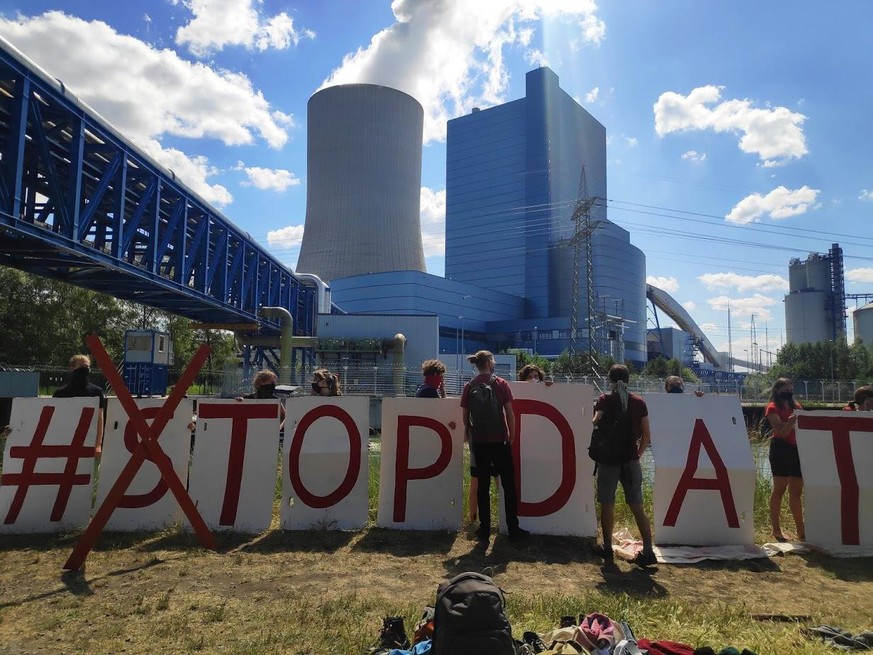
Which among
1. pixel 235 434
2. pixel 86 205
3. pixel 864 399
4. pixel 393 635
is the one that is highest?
pixel 86 205

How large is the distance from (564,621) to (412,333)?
1688 inches

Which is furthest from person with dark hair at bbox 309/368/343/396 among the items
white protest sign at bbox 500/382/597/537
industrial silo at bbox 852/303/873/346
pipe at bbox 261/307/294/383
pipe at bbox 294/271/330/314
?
industrial silo at bbox 852/303/873/346

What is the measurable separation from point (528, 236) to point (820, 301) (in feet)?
170

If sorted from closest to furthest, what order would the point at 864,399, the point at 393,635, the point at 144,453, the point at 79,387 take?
the point at 393,635
the point at 144,453
the point at 79,387
the point at 864,399

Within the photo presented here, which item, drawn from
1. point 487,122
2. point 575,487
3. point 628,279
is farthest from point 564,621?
point 487,122

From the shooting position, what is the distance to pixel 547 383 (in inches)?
235

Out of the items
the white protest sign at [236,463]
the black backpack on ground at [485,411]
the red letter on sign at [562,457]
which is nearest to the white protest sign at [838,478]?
the red letter on sign at [562,457]

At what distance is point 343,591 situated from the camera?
4.13m

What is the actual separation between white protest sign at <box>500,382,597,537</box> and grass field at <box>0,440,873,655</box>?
0.72ft

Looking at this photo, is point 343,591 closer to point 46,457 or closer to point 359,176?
point 46,457

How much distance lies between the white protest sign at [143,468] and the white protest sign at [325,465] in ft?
3.58

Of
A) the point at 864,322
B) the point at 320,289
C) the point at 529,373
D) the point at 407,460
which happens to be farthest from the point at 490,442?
the point at 864,322

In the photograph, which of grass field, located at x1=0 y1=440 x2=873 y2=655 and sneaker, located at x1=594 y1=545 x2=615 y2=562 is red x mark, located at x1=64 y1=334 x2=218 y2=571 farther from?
sneaker, located at x1=594 y1=545 x2=615 y2=562

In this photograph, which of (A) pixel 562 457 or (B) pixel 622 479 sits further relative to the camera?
(A) pixel 562 457
